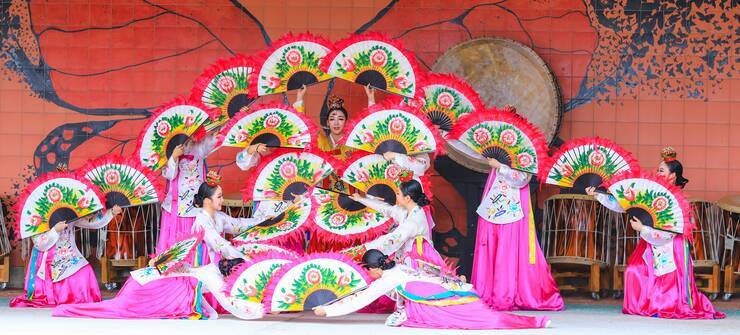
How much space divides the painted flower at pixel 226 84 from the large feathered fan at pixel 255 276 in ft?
5.18

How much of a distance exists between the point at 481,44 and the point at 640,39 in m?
1.19

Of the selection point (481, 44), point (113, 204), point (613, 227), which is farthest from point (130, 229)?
point (613, 227)

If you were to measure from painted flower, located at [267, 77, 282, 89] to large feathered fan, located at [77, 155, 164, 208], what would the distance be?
38.7 inches

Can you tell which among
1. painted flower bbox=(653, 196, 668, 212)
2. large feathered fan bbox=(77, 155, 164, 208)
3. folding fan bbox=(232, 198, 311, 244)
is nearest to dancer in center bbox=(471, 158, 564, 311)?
painted flower bbox=(653, 196, 668, 212)

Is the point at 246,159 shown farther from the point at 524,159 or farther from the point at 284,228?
the point at 524,159

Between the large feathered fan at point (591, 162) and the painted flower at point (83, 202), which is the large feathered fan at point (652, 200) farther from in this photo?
the painted flower at point (83, 202)

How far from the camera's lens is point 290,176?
8375 millimetres

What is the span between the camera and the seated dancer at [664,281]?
809 cm

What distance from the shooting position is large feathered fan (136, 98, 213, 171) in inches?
333

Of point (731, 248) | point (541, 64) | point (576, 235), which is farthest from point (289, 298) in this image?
point (731, 248)

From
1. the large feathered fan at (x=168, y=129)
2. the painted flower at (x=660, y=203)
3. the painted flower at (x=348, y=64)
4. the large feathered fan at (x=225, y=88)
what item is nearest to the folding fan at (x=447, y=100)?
the painted flower at (x=348, y=64)

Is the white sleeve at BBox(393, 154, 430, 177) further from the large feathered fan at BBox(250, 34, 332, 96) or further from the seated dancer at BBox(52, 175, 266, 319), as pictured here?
the seated dancer at BBox(52, 175, 266, 319)

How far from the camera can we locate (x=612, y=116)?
9.43 metres

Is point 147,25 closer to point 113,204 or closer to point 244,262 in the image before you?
point 113,204
